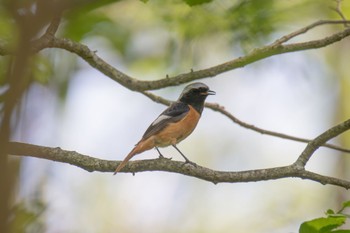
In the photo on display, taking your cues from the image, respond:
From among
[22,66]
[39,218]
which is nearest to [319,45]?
[39,218]

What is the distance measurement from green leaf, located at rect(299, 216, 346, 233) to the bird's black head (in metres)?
3.91

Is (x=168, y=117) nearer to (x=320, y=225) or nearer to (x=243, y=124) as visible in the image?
(x=243, y=124)

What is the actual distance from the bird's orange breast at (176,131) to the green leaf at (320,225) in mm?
3180

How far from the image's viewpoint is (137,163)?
426 cm

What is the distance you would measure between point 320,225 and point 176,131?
133 inches

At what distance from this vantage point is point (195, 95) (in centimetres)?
636

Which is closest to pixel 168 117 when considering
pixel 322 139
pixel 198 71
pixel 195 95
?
pixel 195 95

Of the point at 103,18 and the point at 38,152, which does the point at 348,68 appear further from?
the point at 38,152

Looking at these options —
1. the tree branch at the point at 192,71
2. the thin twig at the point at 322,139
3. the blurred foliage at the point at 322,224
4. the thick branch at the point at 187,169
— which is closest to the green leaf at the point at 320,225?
the blurred foliage at the point at 322,224

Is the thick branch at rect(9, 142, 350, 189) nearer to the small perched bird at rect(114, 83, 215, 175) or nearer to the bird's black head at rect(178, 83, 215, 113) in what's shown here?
the small perched bird at rect(114, 83, 215, 175)

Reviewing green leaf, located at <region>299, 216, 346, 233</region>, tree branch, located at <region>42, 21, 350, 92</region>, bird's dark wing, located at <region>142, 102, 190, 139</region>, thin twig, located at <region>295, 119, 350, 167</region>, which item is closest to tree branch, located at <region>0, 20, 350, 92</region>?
tree branch, located at <region>42, 21, 350, 92</region>

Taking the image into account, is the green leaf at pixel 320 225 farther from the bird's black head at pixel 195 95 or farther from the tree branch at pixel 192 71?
the bird's black head at pixel 195 95

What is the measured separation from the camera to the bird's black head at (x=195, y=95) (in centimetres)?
624

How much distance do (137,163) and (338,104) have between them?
28.4ft
